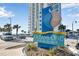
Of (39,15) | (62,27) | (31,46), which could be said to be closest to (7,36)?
(31,46)

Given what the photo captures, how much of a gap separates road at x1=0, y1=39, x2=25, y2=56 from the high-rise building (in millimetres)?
239

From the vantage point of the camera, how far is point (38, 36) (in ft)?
8.98

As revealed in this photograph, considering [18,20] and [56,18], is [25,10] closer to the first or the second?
[18,20]

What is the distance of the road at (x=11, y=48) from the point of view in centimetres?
272

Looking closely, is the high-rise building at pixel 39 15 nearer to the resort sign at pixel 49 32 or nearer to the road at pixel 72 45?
the resort sign at pixel 49 32

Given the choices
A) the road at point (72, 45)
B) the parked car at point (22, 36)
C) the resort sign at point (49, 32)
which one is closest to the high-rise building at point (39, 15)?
the resort sign at point (49, 32)

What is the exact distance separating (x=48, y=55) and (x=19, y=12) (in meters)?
0.68

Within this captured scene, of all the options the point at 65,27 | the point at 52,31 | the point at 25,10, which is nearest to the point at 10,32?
the point at 25,10

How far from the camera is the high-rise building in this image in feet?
8.93

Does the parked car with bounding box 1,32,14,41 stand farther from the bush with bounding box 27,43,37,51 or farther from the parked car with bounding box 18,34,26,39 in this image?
the bush with bounding box 27,43,37,51

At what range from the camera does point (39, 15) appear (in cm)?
276

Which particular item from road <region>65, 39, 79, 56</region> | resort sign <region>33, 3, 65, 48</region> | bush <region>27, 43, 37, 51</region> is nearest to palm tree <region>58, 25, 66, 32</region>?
resort sign <region>33, 3, 65, 48</region>

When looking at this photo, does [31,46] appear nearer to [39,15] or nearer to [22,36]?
[22,36]

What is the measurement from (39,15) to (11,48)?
22.7 inches
